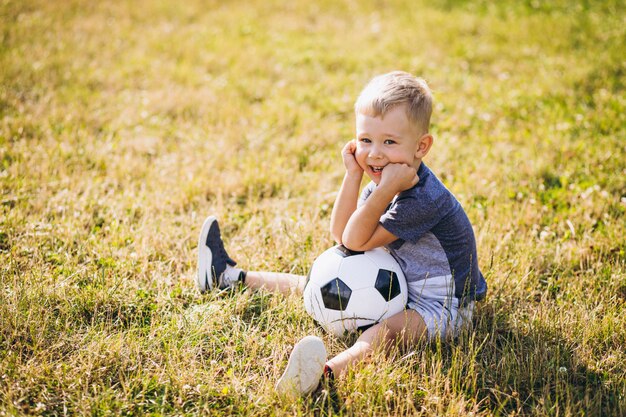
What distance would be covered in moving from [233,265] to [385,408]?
5.42 feet

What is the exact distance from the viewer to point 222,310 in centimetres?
363

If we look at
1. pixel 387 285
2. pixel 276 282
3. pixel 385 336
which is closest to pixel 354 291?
pixel 387 285

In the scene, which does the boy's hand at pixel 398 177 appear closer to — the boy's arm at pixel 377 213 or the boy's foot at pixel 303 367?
the boy's arm at pixel 377 213

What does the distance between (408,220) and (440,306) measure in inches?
25.2

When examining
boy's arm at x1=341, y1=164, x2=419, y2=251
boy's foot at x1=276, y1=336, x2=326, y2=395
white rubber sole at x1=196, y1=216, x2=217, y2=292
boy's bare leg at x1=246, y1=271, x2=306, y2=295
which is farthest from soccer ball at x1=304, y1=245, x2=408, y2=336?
white rubber sole at x1=196, y1=216, x2=217, y2=292

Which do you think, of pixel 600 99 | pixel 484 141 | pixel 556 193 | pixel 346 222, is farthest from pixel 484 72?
pixel 346 222

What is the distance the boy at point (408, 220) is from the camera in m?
3.26

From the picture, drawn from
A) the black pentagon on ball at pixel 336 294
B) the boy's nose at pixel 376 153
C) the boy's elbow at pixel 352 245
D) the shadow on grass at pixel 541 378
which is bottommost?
the shadow on grass at pixel 541 378

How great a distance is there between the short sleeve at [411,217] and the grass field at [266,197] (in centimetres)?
72

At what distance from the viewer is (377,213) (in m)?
3.28

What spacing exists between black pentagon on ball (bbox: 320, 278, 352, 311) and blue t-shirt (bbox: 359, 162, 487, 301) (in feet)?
1.53

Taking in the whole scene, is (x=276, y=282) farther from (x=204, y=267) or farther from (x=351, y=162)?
(x=351, y=162)

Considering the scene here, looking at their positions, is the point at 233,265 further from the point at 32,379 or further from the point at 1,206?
the point at 1,206

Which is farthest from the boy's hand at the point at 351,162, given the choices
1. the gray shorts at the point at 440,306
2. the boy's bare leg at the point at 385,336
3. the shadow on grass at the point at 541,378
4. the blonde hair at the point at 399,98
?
the shadow on grass at the point at 541,378
